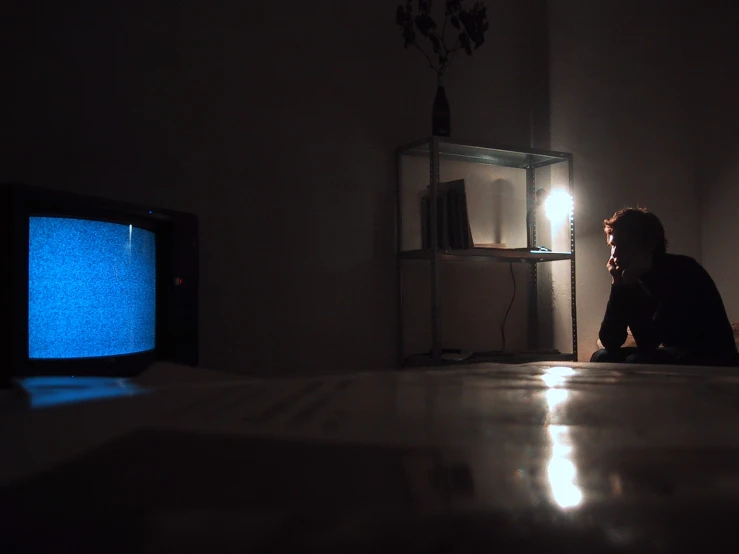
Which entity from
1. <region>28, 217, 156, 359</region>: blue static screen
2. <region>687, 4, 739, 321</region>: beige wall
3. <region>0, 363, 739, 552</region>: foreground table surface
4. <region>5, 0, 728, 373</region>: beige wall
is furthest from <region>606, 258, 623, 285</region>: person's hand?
<region>0, 363, 739, 552</region>: foreground table surface

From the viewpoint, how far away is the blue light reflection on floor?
0.29 metres

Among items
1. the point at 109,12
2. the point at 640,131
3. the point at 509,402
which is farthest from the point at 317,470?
the point at 640,131

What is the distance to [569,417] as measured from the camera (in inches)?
10.2

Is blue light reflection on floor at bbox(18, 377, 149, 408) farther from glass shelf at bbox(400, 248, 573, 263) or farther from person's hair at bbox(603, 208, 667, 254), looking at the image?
person's hair at bbox(603, 208, 667, 254)

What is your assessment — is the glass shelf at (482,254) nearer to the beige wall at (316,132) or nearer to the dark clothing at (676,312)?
the beige wall at (316,132)

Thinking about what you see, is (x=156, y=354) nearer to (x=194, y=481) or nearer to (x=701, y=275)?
(x=194, y=481)

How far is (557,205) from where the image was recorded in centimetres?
291

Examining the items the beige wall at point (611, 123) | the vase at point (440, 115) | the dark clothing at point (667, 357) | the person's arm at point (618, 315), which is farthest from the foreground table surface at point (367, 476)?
the beige wall at point (611, 123)

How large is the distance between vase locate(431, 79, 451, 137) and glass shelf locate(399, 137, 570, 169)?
0.17ft

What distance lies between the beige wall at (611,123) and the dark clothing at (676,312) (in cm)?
63

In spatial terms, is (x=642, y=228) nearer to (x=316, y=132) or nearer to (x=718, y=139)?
(x=718, y=139)

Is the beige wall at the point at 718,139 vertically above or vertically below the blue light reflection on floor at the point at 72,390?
above

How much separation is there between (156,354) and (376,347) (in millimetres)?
1161

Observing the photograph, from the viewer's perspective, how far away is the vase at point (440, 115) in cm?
249
